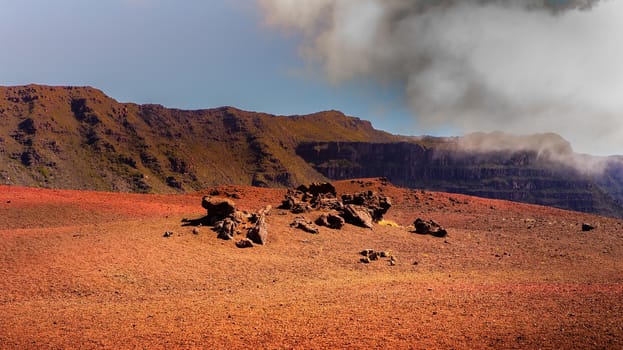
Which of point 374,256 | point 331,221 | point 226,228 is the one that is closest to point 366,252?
point 374,256

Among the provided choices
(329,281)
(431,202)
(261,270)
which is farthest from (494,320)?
(431,202)

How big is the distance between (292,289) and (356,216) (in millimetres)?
17011

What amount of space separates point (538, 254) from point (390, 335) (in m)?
21.8

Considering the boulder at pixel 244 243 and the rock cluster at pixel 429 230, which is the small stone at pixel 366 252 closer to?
the boulder at pixel 244 243

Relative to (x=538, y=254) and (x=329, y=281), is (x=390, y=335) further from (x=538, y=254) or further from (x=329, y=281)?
(x=538, y=254)

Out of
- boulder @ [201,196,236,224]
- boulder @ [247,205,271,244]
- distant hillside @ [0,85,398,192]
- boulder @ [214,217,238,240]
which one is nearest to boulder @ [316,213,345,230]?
boulder @ [247,205,271,244]

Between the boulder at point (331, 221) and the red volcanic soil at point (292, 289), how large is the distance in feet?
2.98

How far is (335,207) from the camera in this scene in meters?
36.3

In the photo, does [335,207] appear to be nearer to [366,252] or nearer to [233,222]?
[366,252]

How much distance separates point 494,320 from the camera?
40.0 ft

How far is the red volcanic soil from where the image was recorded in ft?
36.8

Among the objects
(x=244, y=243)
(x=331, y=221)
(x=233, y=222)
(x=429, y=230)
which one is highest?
(x=233, y=222)

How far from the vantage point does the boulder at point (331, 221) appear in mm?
31156

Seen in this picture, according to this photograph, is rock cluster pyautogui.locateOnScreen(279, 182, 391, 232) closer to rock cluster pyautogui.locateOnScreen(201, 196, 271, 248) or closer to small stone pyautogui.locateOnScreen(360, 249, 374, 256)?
rock cluster pyautogui.locateOnScreen(201, 196, 271, 248)
